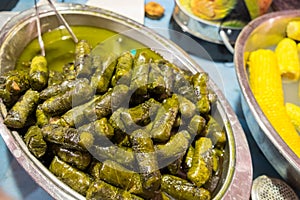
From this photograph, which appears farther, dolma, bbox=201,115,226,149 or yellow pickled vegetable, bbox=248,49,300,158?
yellow pickled vegetable, bbox=248,49,300,158

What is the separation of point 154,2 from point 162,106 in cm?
88

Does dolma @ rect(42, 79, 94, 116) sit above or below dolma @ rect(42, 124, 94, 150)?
above

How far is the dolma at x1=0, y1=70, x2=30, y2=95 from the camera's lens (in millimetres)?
1146

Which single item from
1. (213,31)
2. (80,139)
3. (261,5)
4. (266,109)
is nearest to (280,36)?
(261,5)

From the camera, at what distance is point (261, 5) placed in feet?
5.62

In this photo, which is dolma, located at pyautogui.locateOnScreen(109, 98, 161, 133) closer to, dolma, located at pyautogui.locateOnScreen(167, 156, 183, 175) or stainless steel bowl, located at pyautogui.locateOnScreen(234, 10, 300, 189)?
dolma, located at pyautogui.locateOnScreen(167, 156, 183, 175)

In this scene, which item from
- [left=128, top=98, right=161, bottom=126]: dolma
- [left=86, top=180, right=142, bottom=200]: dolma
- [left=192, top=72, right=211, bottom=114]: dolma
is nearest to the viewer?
[left=86, top=180, right=142, bottom=200]: dolma

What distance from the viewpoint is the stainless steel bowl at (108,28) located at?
101 centimetres

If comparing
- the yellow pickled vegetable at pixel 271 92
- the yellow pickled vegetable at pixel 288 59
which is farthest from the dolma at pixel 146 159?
the yellow pickled vegetable at pixel 288 59

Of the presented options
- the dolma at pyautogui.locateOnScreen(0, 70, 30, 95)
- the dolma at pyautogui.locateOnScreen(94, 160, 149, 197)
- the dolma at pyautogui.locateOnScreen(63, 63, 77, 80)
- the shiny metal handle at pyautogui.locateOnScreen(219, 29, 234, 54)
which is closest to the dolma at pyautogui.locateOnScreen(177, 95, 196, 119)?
the dolma at pyautogui.locateOnScreen(94, 160, 149, 197)

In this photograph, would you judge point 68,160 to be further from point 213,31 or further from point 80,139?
point 213,31

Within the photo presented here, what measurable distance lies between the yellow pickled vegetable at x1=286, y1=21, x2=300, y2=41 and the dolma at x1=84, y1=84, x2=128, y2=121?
35.4 inches

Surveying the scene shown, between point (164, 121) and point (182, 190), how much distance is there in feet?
0.64

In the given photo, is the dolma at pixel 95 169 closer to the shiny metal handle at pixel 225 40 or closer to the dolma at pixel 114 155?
the dolma at pixel 114 155
